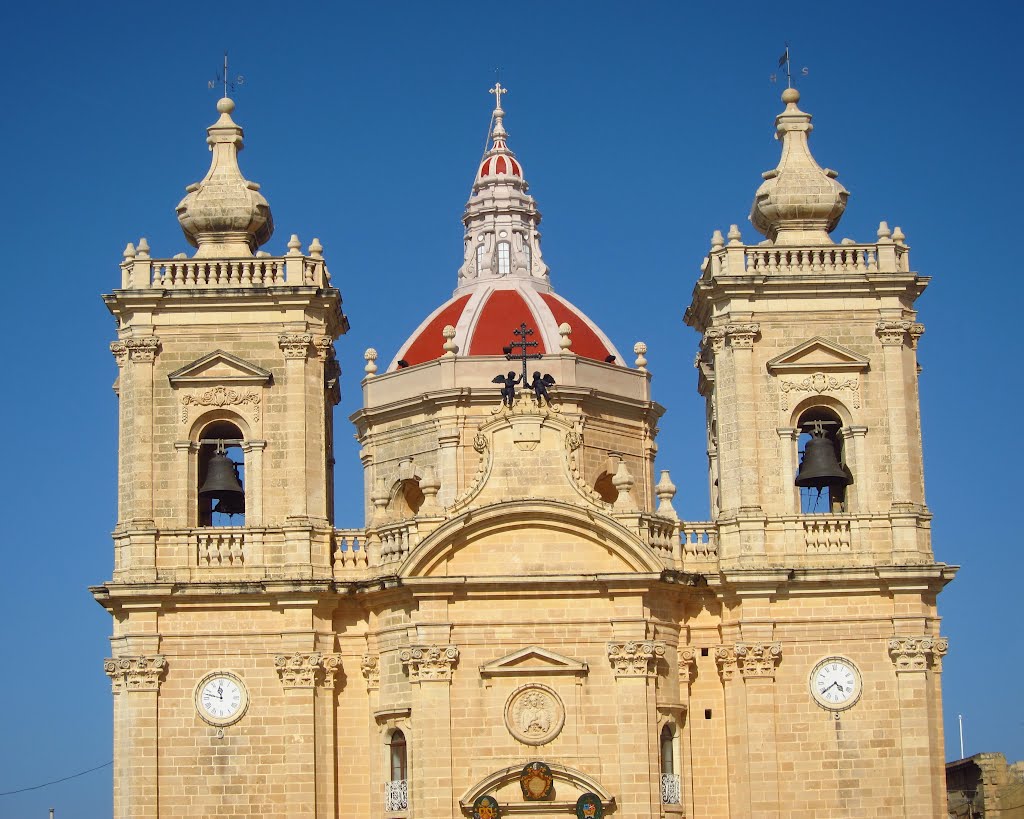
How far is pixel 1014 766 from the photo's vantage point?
175ft

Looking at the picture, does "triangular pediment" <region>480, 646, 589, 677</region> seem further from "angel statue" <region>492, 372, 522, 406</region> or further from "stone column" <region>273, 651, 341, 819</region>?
"angel statue" <region>492, 372, 522, 406</region>

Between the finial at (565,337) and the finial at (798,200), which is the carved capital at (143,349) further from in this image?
the finial at (798,200)

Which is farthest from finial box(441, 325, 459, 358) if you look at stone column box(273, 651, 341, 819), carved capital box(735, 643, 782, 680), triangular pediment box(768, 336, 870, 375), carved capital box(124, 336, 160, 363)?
carved capital box(735, 643, 782, 680)

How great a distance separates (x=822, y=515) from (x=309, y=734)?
36.5 ft

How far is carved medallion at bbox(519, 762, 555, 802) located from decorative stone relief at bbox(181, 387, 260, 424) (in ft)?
29.5

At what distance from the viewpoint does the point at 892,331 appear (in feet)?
148

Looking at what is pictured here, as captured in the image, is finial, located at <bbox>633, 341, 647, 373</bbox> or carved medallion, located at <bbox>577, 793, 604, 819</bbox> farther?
finial, located at <bbox>633, 341, 647, 373</bbox>

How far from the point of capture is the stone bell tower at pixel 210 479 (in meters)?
43.1

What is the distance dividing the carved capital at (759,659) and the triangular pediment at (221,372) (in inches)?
437

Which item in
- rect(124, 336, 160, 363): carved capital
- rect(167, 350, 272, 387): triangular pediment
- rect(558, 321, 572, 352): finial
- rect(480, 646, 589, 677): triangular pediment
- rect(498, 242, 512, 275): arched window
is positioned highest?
rect(498, 242, 512, 275): arched window

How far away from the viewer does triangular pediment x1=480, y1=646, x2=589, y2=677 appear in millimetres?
43188

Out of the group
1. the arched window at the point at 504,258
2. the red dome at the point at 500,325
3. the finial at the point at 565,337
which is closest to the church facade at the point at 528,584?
the finial at the point at 565,337

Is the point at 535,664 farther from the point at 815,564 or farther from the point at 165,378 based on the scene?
the point at 165,378

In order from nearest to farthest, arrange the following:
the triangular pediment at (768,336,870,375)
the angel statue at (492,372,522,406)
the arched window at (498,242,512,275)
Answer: the angel statue at (492,372,522,406) → the triangular pediment at (768,336,870,375) → the arched window at (498,242,512,275)
